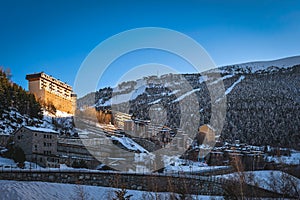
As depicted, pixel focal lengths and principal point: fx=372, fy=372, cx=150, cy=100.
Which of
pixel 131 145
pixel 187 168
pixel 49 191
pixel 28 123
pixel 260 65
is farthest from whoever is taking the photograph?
pixel 260 65

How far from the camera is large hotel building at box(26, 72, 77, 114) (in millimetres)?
66812

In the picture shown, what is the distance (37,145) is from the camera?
2908 centimetres

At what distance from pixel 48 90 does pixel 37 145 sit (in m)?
42.5

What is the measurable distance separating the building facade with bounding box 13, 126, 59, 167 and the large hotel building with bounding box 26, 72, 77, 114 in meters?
33.7

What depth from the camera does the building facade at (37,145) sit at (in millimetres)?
27906

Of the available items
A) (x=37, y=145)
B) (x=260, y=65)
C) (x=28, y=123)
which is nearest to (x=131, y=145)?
(x=28, y=123)

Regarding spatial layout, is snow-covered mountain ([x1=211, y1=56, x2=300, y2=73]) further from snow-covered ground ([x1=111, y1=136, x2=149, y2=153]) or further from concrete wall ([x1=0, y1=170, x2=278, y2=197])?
concrete wall ([x1=0, y1=170, x2=278, y2=197])

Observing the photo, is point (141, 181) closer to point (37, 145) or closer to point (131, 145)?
point (37, 145)

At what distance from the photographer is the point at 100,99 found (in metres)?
146

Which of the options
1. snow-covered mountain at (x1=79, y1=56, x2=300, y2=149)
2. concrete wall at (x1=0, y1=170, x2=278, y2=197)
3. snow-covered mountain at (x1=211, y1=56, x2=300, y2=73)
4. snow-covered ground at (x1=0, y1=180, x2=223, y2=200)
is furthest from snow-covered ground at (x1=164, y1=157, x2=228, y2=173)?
snow-covered mountain at (x1=211, y1=56, x2=300, y2=73)

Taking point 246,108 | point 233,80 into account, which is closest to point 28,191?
point 246,108

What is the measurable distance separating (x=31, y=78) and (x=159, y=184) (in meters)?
54.0

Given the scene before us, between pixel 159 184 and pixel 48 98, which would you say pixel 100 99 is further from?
pixel 159 184

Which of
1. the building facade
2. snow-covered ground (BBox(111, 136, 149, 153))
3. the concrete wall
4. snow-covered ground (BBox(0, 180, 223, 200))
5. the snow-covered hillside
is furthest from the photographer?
snow-covered ground (BBox(111, 136, 149, 153))
